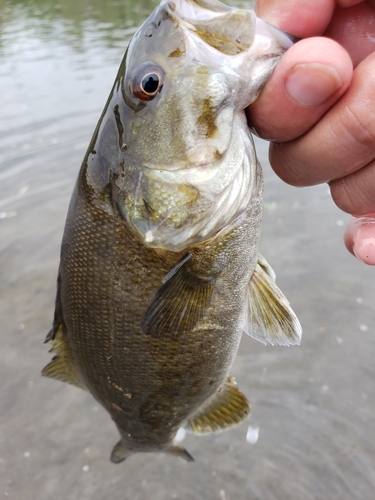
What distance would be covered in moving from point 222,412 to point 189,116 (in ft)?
5.28

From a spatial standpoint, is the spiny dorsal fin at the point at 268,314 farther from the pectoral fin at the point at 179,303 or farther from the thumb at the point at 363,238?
the thumb at the point at 363,238

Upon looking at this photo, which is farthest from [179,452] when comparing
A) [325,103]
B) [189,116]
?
[325,103]

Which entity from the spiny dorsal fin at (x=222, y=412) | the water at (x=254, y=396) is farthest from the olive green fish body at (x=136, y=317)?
the water at (x=254, y=396)

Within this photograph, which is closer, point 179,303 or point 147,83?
point 147,83

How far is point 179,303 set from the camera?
5.16ft

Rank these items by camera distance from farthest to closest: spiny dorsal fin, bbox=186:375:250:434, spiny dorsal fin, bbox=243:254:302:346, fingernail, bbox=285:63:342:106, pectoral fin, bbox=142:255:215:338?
spiny dorsal fin, bbox=186:375:250:434
spiny dorsal fin, bbox=243:254:302:346
pectoral fin, bbox=142:255:215:338
fingernail, bbox=285:63:342:106

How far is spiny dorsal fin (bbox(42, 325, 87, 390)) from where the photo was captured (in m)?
2.04

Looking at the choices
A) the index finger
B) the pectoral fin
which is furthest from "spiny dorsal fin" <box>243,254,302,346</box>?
the index finger

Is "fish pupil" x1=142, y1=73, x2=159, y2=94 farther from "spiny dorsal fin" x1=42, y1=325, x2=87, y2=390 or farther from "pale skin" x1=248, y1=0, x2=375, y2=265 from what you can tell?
"spiny dorsal fin" x1=42, y1=325, x2=87, y2=390

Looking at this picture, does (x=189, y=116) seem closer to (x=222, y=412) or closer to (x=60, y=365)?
(x=60, y=365)

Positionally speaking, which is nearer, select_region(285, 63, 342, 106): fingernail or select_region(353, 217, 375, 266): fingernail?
select_region(285, 63, 342, 106): fingernail

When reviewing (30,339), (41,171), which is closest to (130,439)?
(30,339)

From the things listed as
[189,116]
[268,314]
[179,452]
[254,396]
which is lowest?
[254,396]

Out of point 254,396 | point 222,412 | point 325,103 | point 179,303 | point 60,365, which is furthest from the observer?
point 254,396
